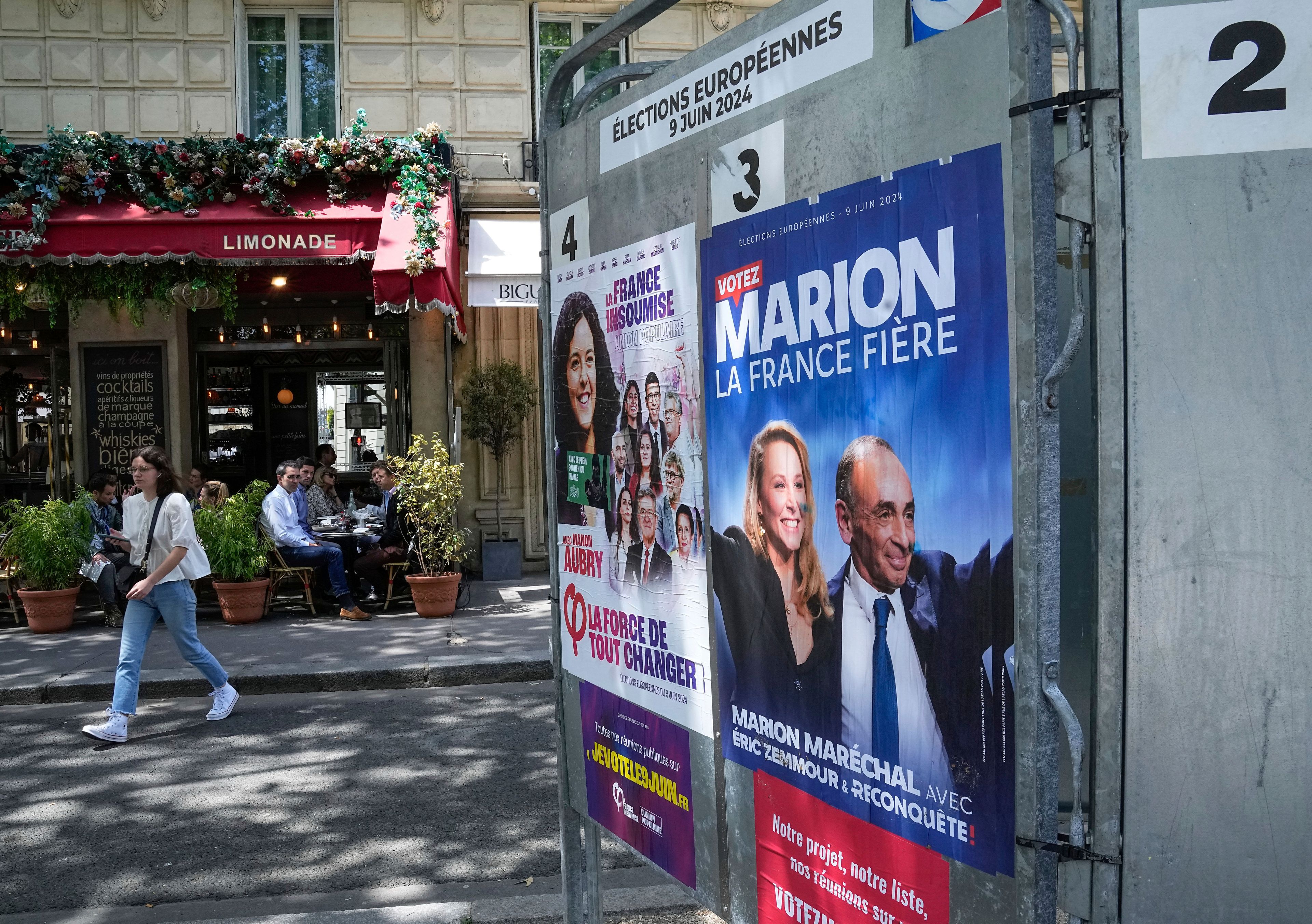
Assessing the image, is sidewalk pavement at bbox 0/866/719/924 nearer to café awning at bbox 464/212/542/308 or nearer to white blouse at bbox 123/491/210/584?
white blouse at bbox 123/491/210/584

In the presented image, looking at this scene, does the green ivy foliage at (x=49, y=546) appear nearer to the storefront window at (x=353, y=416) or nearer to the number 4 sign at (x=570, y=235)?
the storefront window at (x=353, y=416)

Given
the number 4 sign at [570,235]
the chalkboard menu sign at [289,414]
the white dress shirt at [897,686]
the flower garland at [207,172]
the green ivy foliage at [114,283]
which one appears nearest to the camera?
the white dress shirt at [897,686]

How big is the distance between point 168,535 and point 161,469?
0.44 m

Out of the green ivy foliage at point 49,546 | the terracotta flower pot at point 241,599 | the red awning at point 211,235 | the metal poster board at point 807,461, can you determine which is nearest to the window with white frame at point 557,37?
the red awning at point 211,235

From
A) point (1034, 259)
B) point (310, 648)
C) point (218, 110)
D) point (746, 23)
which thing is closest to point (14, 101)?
point (218, 110)

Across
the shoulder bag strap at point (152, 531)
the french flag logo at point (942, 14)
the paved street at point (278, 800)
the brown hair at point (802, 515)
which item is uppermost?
the french flag logo at point (942, 14)

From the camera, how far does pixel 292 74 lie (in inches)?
537

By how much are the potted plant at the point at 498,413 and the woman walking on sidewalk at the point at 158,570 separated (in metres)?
6.02

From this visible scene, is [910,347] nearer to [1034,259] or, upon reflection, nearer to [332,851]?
[1034,259]

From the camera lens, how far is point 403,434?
48.8 feet

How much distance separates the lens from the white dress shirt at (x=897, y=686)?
6.08 ft

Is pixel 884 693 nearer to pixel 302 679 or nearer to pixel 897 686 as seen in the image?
pixel 897 686

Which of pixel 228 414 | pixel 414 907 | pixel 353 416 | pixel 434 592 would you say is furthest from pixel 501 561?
pixel 414 907

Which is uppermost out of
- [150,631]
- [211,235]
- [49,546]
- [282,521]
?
[211,235]
